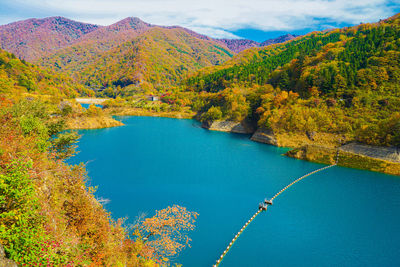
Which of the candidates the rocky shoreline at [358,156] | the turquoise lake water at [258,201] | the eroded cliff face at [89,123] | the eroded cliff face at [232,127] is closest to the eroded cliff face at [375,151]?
the rocky shoreline at [358,156]

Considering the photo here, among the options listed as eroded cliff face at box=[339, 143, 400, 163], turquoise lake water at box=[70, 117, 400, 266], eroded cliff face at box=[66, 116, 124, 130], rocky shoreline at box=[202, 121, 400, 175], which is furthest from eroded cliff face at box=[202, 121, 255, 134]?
eroded cliff face at box=[66, 116, 124, 130]

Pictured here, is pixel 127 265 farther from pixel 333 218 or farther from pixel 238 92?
pixel 238 92

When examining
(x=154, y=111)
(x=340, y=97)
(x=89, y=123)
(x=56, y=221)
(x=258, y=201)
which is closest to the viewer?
(x=56, y=221)

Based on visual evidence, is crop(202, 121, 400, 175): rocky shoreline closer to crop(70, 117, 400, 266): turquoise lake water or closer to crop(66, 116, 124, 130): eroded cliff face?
crop(70, 117, 400, 266): turquoise lake water

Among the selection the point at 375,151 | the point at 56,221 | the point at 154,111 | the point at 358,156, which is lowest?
the point at 154,111

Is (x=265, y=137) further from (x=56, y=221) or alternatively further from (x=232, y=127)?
(x=56, y=221)

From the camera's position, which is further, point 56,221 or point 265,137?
point 265,137

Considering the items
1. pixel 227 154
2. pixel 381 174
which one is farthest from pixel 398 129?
pixel 227 154

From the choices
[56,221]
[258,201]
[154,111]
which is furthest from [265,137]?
[154,111]

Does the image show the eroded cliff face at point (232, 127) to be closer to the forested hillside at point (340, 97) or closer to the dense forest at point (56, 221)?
the forested hillside at point (340, 97)
